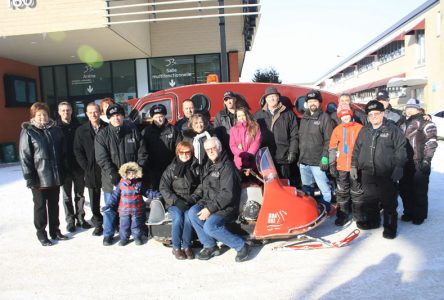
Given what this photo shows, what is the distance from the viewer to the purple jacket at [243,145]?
4922 millimetres

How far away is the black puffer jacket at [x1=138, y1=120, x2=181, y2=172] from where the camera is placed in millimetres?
5051

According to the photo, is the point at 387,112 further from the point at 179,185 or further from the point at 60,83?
the point at 60,83

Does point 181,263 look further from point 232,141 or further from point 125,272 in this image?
point 232,141

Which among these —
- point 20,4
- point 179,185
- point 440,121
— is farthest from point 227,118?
point 440,121

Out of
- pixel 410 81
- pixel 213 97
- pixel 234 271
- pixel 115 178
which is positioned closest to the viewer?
pixel 234 271

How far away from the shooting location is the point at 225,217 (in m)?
4.18

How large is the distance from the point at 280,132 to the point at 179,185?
1797 mm

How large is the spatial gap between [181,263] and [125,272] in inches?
23.9

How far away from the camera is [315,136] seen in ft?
17.4

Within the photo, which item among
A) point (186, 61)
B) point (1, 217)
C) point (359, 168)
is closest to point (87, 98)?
point (186, 61)

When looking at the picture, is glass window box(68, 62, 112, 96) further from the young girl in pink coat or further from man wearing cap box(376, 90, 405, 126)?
man wearing cap box(376, 90, 405, 126)

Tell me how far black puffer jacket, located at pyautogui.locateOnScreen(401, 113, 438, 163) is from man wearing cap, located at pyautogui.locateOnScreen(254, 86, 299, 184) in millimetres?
1507

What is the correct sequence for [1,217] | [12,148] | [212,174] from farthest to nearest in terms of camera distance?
[12,148]
[1,217]
[212,174]

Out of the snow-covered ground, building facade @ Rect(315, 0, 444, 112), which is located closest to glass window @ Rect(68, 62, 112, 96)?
the snow-covered ground
